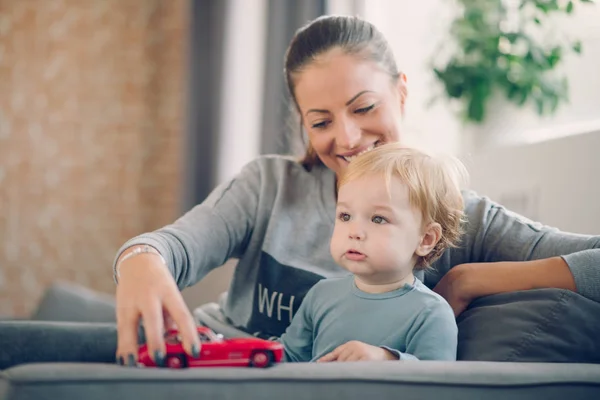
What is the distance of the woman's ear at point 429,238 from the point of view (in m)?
1.24

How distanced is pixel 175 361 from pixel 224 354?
64mm

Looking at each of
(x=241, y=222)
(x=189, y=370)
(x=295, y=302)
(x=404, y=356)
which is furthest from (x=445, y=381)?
(x=241, y=222)

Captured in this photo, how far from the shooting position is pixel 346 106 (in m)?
1.51

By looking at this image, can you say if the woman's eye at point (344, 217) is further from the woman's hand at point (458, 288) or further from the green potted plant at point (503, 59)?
the green potted plant at point (503, 59)

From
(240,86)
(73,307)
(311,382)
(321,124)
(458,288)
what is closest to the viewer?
(311,382)

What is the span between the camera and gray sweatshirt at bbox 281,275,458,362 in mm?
1136

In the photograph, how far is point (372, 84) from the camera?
5.04 ft

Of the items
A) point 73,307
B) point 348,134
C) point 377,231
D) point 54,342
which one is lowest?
point 73,307

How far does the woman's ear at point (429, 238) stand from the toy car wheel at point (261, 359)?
0.39 meters

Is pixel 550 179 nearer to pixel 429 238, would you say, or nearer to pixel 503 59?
pixel 503 59

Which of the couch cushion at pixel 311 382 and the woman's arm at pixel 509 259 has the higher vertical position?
the woman's arm at pixel 509 259

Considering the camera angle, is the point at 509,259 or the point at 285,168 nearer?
the point at 509,259

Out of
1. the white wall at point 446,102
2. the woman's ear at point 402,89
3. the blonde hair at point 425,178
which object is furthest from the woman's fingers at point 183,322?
the white wall at point 446,102

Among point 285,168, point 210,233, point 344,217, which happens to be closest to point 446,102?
point 285,168
